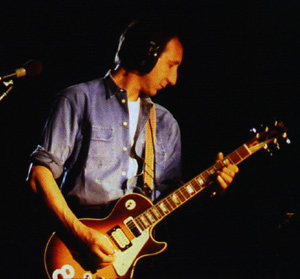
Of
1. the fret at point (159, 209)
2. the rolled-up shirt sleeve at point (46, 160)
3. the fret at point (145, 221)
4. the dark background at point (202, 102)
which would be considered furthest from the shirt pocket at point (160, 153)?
the rolled-up shirt sleeve at point (46, 160)

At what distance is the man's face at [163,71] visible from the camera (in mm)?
2160

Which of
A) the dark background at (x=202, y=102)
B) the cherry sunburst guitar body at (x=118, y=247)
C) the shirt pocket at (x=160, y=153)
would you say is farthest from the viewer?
the dark background at (x=202, y=102)

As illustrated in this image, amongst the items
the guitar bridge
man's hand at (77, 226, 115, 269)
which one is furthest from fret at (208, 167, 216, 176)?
man's hand at (77, 226, 115, 269)

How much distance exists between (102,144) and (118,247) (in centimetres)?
58

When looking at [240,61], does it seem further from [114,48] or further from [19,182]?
[19,182]

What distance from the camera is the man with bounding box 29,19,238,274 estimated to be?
1670 mm

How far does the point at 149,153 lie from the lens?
7.15ft

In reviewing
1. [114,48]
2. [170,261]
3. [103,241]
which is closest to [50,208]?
[103,241]

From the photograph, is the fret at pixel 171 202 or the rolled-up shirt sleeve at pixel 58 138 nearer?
the rolled-up shirt sleeve at pixel 58 138

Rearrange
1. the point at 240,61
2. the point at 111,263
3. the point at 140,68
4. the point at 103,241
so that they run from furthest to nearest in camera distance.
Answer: the point at 240,61 < the point at 140,68 < the point at 111,263 < the point at 103,241

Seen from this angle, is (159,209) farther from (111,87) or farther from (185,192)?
(111,87)

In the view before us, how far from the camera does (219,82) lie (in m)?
2.89

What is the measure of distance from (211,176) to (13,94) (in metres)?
1.67

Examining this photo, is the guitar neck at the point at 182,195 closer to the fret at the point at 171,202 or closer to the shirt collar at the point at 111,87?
the fret at the point at 171,202
